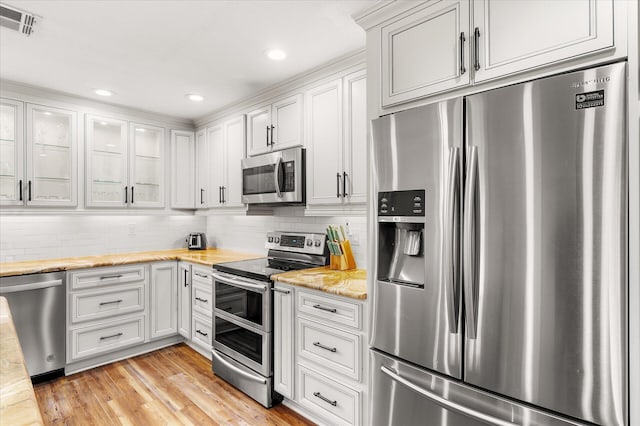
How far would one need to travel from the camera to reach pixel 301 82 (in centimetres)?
280

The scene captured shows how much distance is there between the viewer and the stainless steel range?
2466 millimetres

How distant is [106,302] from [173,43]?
91.2 inches

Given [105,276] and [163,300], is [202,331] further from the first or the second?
[105,276]

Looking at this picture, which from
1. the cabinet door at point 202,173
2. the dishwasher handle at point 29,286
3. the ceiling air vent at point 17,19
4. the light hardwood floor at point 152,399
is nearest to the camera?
the ceiling air vent at point 17,19

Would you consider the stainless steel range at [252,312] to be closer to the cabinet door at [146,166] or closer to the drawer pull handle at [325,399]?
the drawer pull handle at [325,399]

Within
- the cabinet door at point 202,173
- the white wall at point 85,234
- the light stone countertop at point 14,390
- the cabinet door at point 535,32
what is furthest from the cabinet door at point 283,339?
the white wall at point 85,234

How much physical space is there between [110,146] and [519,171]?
370 cm

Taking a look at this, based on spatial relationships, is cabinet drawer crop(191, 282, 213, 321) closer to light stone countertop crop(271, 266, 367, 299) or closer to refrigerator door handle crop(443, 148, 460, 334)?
light stone countertop crop(271, 266, 367, 299)

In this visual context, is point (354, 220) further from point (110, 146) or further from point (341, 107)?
point (110, 146)

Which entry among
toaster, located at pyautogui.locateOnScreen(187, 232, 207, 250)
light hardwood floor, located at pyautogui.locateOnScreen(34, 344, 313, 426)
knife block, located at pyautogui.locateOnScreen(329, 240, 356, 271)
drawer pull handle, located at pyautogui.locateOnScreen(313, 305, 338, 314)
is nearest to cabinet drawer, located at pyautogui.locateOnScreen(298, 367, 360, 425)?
light hardwood floor, located at pyautogui.locateOnScreen(34, 344, 313, 426)

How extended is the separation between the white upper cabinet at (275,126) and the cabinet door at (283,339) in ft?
3.90

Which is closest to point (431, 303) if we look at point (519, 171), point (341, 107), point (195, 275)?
point (519, 171)

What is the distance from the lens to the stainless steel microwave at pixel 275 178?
2.74 metres

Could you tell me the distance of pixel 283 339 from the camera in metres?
2.38
